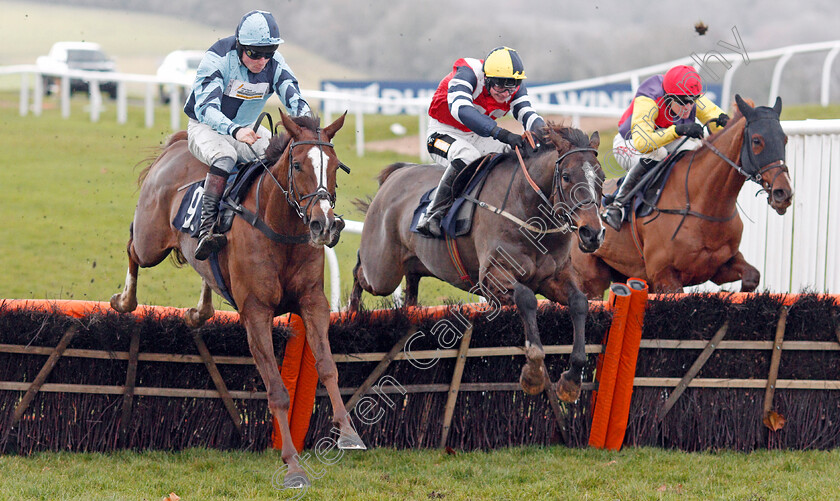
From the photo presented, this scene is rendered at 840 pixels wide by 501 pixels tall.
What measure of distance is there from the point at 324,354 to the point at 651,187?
3202 mm

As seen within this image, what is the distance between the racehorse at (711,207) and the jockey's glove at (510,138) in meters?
1.66

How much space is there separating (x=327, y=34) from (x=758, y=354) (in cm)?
2165

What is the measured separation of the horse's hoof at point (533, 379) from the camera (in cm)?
495

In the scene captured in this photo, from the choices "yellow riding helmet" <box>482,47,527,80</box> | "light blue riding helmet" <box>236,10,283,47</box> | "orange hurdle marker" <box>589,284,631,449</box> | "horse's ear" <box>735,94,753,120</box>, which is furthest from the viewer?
"horse's ear" <box>735,94,753,120</box>

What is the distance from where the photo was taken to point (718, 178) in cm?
643

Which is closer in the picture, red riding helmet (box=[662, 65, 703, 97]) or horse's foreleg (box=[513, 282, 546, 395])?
horse's foreleg (box=[513, 282, 546, 395])

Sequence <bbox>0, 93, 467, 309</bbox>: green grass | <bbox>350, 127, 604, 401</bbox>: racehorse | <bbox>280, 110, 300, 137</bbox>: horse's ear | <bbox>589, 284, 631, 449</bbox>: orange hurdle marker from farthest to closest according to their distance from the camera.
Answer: <bbox>0, 93, 467, 309</bbox>: green grass → <bbox>589, 284, 631, 449</bbox>: orange hurdle marker → <bbox>350, 127, 604, 401</bbox>: racehorse → <bbox>280, 110, 300, 137</bbox>: horse's ear

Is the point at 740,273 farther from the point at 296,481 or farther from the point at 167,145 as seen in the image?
the point at 167,145

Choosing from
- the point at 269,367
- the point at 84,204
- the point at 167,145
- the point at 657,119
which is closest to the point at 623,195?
the point at 657,119

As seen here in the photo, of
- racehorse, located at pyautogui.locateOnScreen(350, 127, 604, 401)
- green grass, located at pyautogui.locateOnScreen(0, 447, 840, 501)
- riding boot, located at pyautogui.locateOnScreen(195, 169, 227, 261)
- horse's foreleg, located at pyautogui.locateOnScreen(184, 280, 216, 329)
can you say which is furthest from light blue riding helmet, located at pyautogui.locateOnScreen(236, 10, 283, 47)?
green grass, located at pyautogui.locateOnScreen(0, 447, 840, 501)

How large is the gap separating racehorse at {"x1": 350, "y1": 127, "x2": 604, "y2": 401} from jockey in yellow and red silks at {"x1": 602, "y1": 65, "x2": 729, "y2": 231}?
158cm

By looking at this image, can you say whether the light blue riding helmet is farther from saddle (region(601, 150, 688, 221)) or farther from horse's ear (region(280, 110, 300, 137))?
saddle (region(601, 150, 688, 221))

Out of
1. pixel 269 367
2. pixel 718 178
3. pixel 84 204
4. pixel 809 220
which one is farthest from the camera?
pixel 84 204

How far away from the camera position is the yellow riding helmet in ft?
18.4
